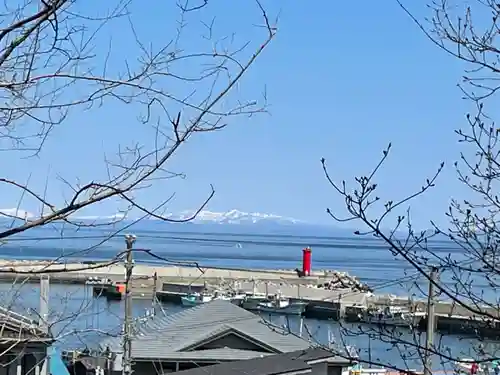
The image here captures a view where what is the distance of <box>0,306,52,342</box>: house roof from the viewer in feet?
9.27

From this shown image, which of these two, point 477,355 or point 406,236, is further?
point 477,355

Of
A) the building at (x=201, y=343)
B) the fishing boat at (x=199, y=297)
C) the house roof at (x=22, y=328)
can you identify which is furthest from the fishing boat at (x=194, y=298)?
the house roof at (x=22, y=328)

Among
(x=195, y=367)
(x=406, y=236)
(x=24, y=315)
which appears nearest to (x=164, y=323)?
(x=195, y=367)

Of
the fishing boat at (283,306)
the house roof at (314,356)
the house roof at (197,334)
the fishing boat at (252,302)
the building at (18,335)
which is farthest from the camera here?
the fishing boat at (252,302)

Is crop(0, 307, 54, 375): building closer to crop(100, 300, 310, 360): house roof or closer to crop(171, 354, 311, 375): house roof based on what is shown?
crop(171, 354, 311, 375): house roof

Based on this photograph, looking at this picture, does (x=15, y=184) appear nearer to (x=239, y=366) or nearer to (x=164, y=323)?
(x=239, y=366)

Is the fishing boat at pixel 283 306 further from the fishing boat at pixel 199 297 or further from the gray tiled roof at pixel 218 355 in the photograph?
the gray tiled roof at pixel 218 355

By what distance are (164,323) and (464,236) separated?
343 inches

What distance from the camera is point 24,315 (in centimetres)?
332

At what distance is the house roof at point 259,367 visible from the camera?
8438 millimetres

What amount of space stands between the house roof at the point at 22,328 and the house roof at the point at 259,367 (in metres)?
4.95

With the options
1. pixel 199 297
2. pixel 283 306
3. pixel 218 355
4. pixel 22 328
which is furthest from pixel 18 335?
pixel 199 297

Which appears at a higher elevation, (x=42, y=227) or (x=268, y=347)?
(x=42, y=227)

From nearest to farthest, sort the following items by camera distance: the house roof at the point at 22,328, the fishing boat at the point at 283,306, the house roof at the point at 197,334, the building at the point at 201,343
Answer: the house roof at the point at 22,328 → the building at the point at 201,343 → the house roof at the point at 197,334 → the fishing boat at the point at 283,306
